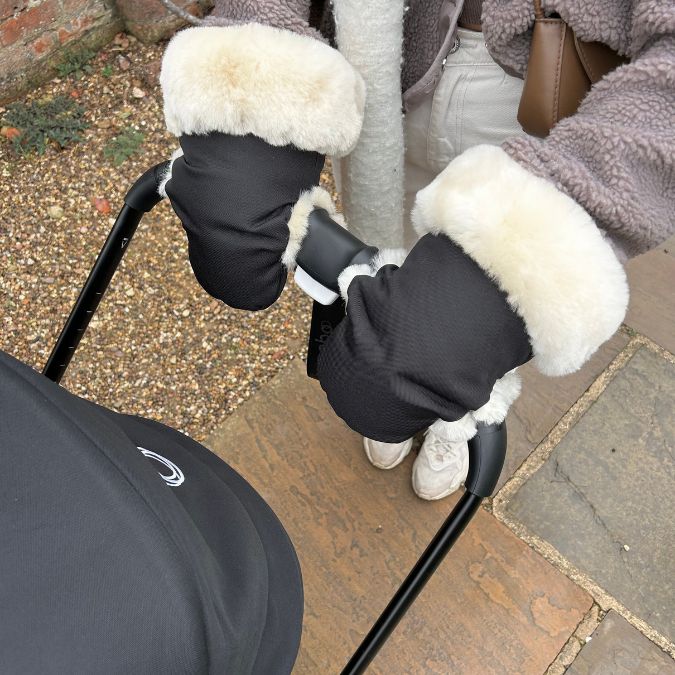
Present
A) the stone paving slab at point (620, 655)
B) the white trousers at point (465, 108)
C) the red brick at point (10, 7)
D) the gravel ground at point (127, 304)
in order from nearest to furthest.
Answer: the white trousers at point (465, 108) < the stone paving slab at point (620, 655) < the gravel ground at point (127, 304) < the red brick at point (10, 7)

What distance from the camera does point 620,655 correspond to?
5.25 ft

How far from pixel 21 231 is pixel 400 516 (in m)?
1.52

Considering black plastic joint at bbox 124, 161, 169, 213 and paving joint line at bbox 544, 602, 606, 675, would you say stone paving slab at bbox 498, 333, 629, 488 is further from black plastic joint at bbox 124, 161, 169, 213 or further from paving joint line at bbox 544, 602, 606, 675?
black plastic joint at bbox 124, 161, 169, 213

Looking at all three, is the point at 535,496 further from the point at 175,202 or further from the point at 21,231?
the point at 21,231

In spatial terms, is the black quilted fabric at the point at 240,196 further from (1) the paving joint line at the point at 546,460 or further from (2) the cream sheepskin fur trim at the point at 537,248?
(1) the paving joint line at the point at 546,460

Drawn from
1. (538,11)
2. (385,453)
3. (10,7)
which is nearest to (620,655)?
(385,453)

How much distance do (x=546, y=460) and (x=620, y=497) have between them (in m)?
0.20

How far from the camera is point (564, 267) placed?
0.76 meters

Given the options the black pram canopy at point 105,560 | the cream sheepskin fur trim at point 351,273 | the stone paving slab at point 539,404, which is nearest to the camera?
the black pram canopy at point 105,560

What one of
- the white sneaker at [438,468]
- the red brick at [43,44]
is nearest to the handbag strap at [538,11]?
the white sneaker at [438,468]

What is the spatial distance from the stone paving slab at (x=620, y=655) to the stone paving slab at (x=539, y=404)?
16.6 inches

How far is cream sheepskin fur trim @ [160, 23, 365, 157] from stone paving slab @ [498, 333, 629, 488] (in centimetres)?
117

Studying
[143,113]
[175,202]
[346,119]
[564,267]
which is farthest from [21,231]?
[564,267]

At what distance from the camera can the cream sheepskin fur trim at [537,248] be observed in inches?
29.7
